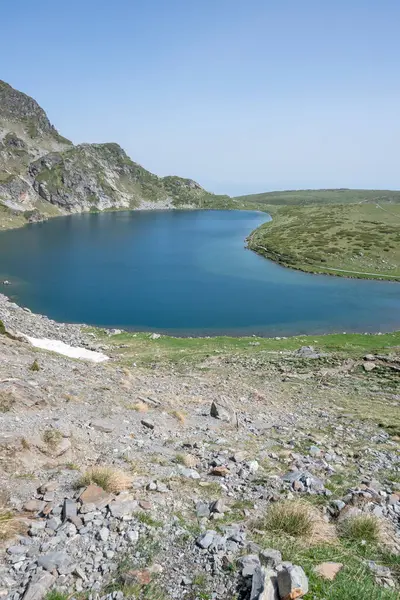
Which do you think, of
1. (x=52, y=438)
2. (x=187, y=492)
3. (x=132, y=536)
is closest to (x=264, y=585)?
(x=132, y=536)

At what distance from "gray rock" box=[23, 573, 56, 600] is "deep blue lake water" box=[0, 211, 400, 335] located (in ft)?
149

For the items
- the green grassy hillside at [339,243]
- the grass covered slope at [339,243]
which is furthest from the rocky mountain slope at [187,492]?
the green grassy hillside at [339,243]

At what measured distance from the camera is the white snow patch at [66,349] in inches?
1393

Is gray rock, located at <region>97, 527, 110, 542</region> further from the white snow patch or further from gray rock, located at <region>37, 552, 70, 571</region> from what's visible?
the white snow patch

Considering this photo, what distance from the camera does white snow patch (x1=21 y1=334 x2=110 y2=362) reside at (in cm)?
3538

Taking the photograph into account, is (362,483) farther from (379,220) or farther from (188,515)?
(379,220)

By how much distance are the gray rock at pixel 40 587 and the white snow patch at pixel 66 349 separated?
93.0 feet

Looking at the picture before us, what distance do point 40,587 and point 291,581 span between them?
166 inches

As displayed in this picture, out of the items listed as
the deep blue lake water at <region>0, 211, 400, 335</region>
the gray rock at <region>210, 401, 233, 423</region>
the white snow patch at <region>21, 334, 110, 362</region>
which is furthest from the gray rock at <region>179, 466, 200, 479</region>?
the deep blue lake water at <region>0, 211, 400, 335</region>

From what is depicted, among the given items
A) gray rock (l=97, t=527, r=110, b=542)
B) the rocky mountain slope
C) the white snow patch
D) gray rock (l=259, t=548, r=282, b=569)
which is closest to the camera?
the rocky mountain slope

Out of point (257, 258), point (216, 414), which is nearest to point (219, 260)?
point (257, 258)

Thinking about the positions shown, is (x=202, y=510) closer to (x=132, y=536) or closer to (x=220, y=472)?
(x=132, y=536)

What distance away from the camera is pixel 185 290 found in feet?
244

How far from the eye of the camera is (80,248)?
392 ft
